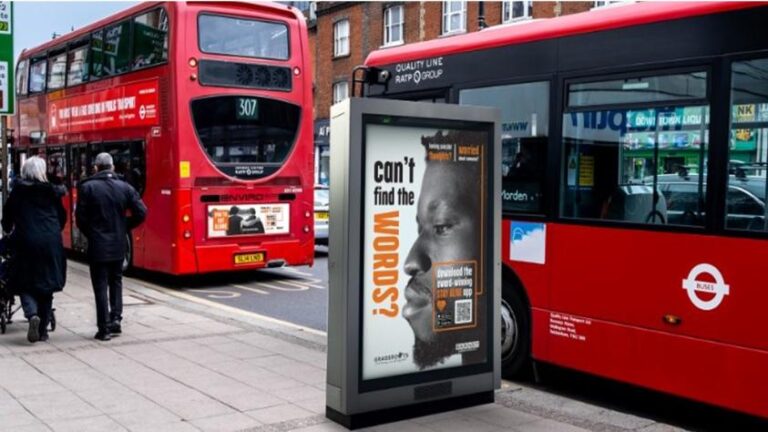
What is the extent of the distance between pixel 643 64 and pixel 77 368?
509 cm

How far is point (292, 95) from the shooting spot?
1280cm

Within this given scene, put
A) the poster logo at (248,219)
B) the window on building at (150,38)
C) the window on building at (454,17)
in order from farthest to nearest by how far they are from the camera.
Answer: the window on building at (454,17)
the poster logo at (248,219)
the window on building at (150,38)

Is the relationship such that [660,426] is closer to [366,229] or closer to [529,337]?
[529,337]

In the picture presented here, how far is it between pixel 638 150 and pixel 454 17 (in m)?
26.0

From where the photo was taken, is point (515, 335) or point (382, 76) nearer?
point (515, 335)

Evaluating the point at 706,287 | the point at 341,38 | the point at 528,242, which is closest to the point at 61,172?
the point at 528,242

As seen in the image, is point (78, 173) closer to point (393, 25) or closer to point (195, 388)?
point (195, 388)

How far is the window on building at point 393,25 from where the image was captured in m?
33.3

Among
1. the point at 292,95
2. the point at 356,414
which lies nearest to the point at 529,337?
the point at 356,414

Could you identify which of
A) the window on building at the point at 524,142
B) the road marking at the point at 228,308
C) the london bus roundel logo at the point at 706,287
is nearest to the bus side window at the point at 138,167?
the road marking at the point at 228,308

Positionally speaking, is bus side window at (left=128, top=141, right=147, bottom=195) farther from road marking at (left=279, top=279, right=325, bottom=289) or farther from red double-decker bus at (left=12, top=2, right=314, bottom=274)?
road marking at (left=279, top=279, right=325, bottom=289)

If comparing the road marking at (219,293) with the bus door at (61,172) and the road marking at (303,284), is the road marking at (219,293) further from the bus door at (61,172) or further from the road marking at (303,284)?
the bus door at (61,172)

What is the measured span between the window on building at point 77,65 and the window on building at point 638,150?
10.9m

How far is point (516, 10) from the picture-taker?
27766mm
